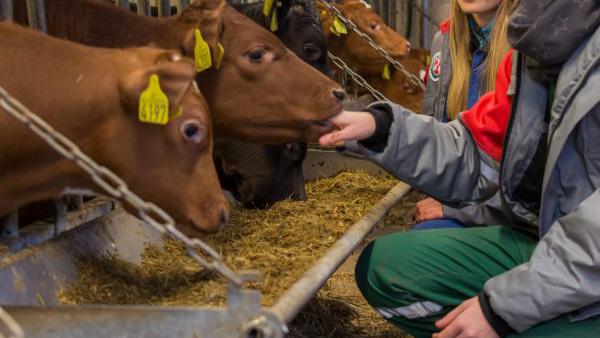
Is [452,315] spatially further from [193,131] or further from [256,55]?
[256,55]

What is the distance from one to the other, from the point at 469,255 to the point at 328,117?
0.86 meters

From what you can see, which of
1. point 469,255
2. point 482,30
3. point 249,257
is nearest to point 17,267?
point 249,257

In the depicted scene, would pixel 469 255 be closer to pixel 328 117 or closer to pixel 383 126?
pixel 383 126

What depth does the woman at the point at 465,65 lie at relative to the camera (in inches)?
146

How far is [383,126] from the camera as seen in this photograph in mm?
2955

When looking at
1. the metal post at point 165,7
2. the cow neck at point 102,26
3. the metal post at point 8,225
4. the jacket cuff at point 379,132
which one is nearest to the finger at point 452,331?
the jacket cuff at point 379,132

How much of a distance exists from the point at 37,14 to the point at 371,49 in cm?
461

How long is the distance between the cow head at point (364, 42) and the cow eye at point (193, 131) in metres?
4.71

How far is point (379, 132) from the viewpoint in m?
2.95

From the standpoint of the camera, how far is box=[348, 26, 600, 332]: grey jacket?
245 centimetres

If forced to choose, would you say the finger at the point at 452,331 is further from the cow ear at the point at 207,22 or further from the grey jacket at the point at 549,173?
the cow ear at the point at 207,22

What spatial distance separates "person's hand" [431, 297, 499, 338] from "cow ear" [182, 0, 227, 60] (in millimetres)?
1541

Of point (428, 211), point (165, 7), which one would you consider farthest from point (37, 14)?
point (428, 211)

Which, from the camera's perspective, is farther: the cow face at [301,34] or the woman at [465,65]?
the cow face at [301,34]
